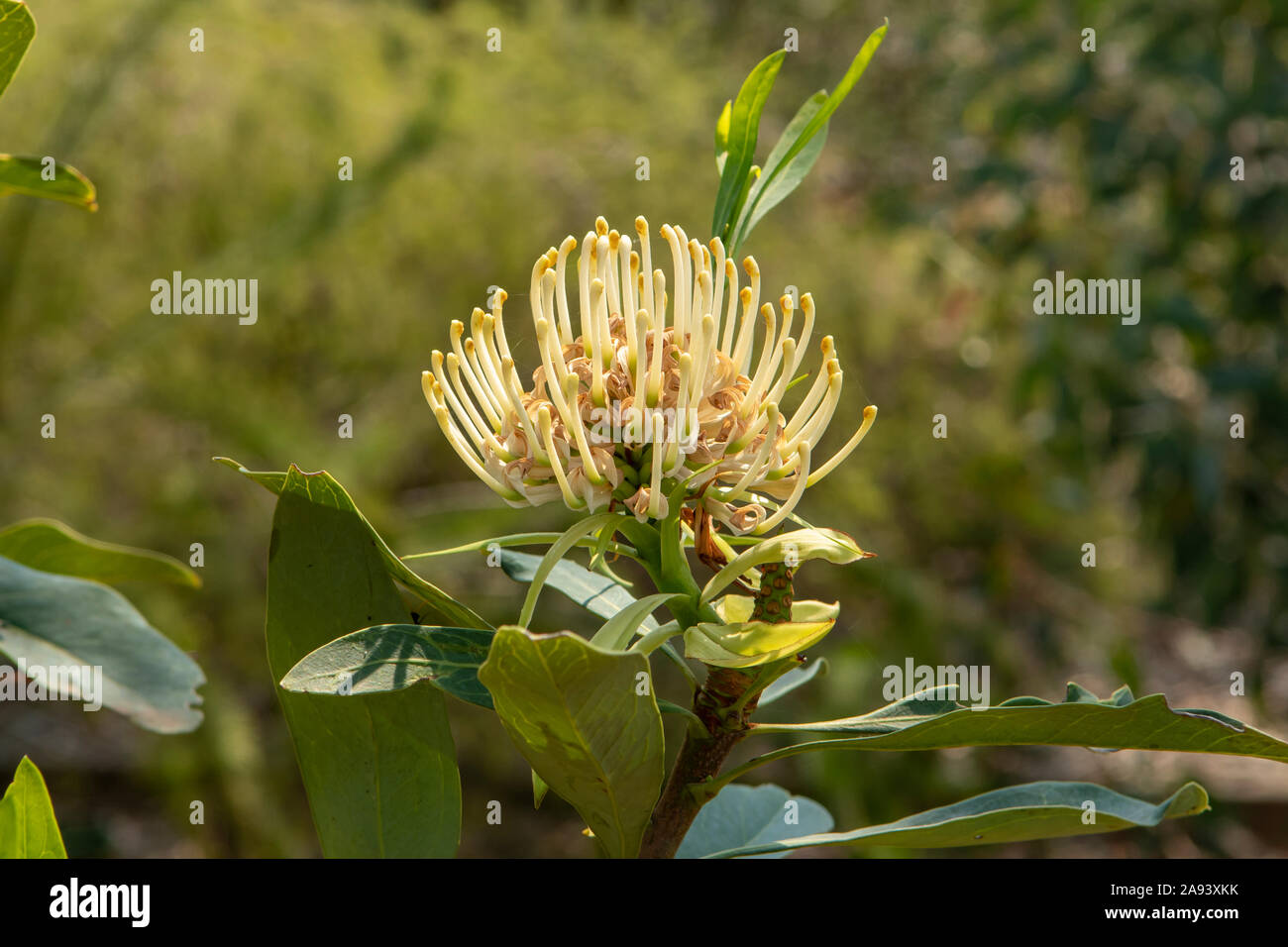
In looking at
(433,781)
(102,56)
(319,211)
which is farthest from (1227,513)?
(102,56)

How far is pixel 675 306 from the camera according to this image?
0.39m

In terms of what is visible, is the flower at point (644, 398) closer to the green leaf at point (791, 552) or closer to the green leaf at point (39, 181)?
the green leaf at point (791, 552)

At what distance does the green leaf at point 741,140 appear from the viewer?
44cm

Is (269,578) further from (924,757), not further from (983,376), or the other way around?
(983,376)

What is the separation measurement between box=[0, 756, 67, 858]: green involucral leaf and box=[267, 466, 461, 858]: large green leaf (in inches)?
3.7

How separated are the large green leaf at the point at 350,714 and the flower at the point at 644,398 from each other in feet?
0.19

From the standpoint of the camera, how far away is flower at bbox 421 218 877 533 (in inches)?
15.0

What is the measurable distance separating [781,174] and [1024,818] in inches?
10.5

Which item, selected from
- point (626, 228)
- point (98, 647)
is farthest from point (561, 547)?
point (626, 228)

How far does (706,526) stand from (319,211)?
1.56m

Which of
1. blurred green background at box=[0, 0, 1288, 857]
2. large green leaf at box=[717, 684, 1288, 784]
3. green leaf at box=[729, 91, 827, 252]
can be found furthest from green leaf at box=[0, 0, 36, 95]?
blurred green background at box=[0, 0, 1288, 857]

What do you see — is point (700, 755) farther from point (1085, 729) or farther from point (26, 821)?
point (26, 821)

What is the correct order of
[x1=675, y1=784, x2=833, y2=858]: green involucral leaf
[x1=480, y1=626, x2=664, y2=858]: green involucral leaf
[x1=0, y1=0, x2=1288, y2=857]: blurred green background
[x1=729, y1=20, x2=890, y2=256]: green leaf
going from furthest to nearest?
1. [x1=0, y1=0, x2=1288, y2=857]: blurred green background
2. [x1=675, y1=784, x2=833, y2=858]: green involucral leaf
3. [x1=729, y1=20, x2=890, y2=256]: green leaf
4. [x1=480, y1=626, x2=664, y2=858]: green involucral leaf

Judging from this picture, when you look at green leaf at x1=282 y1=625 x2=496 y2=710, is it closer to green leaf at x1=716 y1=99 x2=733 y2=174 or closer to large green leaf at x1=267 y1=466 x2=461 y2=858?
large green leaf at x1=267 y1=466 x2=461 y2=858
